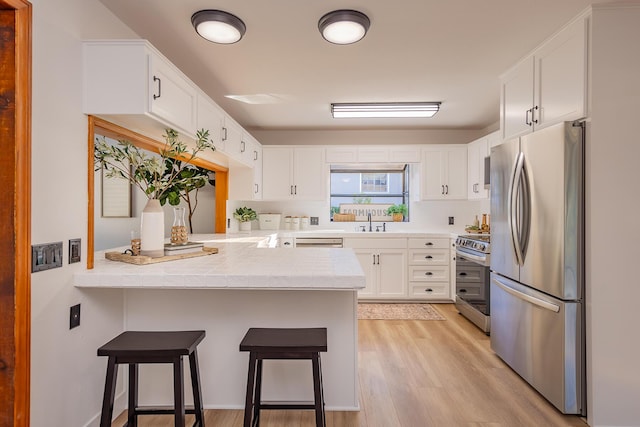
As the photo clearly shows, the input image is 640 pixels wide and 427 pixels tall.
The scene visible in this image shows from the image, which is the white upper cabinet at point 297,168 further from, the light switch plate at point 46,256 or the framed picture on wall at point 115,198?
the light switch plate at point 46,256

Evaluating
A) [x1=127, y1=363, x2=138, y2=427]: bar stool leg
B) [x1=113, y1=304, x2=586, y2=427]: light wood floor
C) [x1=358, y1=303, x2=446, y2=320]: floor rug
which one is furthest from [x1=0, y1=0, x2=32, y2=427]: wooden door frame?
[x1=358, y1=303, x2=446, y2=320]: floor rug

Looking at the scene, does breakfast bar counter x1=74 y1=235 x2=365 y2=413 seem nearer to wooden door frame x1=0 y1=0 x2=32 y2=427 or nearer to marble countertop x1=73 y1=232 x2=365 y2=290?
marble countertop x1=73 y1=232 x2=365 y2=290

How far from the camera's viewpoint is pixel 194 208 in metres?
4.29

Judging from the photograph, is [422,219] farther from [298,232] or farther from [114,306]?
[114,306]

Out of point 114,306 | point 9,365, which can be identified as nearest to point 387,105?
point 114,306

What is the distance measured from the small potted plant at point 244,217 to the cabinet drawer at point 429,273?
218cm

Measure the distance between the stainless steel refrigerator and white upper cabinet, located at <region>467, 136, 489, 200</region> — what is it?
169 cm

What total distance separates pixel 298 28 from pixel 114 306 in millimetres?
1999

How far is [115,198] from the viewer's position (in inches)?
105

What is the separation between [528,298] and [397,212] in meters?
3.00

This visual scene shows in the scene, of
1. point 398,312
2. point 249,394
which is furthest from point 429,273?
point 249,394

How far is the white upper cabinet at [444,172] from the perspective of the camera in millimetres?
4797

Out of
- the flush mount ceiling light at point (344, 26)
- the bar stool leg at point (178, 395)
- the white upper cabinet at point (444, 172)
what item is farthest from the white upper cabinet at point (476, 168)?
the bar stool leg at point (178, 395)

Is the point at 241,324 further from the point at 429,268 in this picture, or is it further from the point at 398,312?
the point at 429,268
